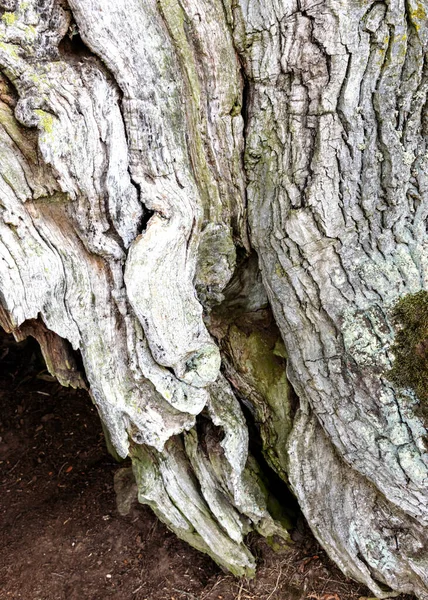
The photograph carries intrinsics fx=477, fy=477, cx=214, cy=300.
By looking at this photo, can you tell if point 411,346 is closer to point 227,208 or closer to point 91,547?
point 227,208

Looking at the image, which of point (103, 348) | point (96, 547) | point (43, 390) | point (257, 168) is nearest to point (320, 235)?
point (257, 168)

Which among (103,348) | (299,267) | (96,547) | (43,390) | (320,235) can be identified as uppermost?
(320,235)

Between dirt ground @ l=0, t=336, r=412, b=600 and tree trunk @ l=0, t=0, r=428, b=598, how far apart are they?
568mm

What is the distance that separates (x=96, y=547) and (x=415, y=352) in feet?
8.28

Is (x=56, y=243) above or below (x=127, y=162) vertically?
below

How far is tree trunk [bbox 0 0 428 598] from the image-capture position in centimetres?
199

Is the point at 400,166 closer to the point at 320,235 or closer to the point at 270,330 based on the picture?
the point at 320,235

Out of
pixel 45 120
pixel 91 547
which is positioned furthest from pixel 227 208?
pixel 91 547

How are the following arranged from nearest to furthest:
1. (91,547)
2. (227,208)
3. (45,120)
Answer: (45,120)
(227,208)
(91,547)

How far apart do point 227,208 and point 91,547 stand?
2.51m

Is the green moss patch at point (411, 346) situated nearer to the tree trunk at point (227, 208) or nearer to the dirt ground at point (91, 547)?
the tree trunk at point (227, 208)

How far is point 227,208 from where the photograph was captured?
2.45m

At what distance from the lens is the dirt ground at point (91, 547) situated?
3020 mm

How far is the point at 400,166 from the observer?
2223 mm
